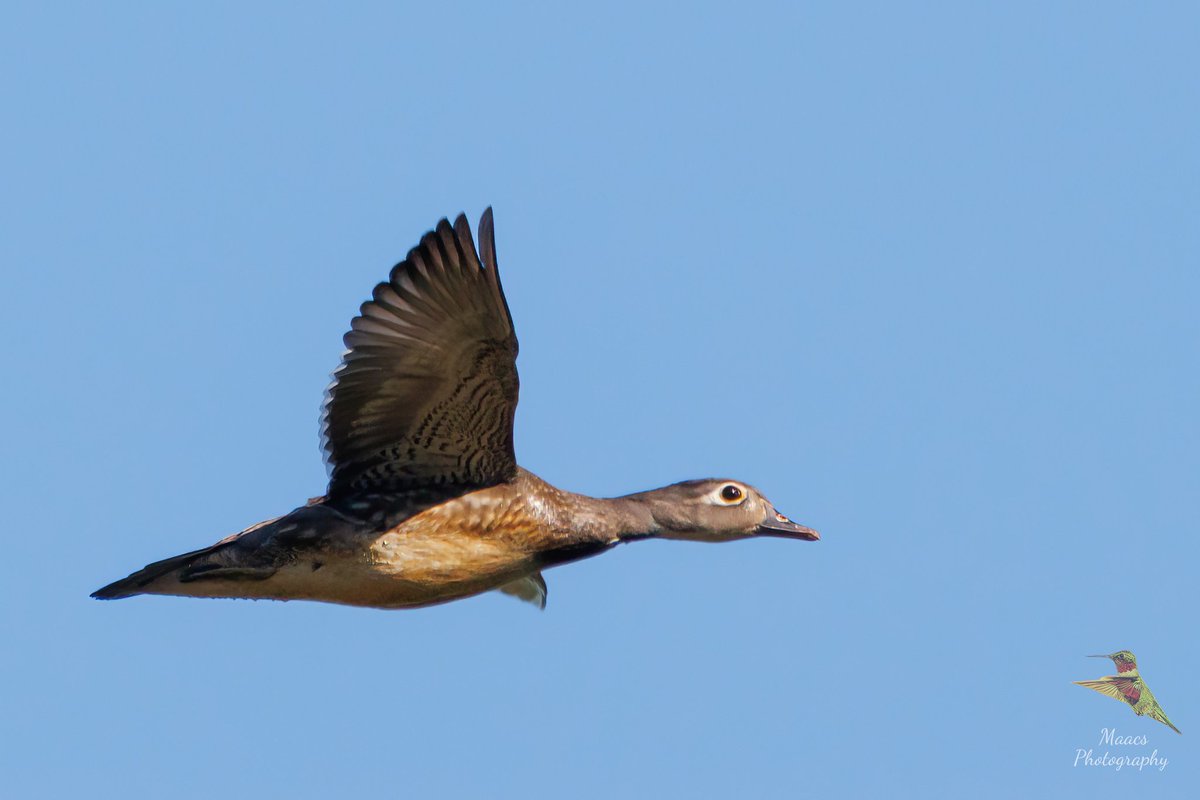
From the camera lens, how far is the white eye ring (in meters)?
13.0

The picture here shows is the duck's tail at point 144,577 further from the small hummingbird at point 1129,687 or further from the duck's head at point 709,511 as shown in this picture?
the small hummingbird at point 1129,687

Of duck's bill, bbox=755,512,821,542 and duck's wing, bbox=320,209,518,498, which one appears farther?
duck's bill, bbox=755,512,821,542

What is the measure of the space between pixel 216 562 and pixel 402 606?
1.50 metres

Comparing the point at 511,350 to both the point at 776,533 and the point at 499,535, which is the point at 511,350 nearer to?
the point at 499,535

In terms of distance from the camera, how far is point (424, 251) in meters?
11.2

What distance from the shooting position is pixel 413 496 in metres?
12.2

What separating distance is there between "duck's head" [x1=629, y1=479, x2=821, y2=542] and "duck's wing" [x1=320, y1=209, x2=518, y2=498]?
4.60 ft

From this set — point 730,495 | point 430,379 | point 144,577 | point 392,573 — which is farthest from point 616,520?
point 144,577

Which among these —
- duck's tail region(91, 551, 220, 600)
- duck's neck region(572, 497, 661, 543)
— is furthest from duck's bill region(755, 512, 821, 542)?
duck's tail region(91, 551, 220, 600)

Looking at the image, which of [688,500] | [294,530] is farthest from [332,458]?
[688,500]

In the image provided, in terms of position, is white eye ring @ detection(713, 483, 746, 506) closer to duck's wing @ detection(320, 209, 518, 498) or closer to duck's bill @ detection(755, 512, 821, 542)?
duck's bill @ detection(755, 512, 821, 542)

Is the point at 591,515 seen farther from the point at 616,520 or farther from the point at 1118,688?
the point at 1118,688

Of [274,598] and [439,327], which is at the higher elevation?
[439,327]

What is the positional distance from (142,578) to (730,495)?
4.73 meters
